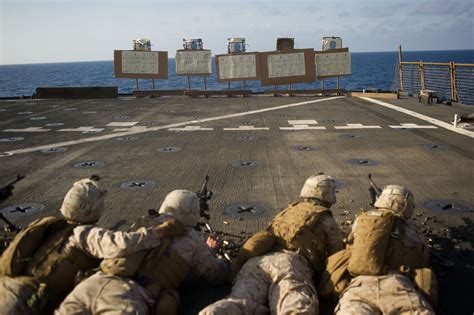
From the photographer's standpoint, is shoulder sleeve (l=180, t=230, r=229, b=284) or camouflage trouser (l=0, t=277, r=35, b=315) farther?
shoulder sleeve (l=180, t=230, r=229, b=284)

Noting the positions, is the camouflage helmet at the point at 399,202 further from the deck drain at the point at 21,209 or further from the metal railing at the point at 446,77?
the metal railing at the point at 446,77

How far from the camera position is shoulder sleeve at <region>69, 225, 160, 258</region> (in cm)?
345

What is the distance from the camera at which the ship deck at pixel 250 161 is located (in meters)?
5.93

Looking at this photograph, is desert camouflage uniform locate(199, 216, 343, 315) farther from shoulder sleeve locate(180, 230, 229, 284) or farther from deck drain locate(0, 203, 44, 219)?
deck drain locate(0, 203, 44, 219)

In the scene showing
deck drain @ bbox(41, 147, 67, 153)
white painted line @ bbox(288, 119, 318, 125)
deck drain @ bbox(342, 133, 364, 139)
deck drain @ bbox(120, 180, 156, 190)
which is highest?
white painted line @ bbox(288, 119, 318, 125)

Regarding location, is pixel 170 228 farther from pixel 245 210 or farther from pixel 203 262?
Result: pixel 245 210

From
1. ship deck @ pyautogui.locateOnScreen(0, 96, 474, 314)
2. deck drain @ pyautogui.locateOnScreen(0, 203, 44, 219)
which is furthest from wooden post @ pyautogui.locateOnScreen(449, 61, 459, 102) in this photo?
deck drain @ pyautogui.locateOnScreen(0, 203, 44, 219)

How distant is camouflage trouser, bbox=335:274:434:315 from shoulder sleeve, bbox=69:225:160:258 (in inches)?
68.6

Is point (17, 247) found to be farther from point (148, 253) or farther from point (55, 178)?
point (55, 178)

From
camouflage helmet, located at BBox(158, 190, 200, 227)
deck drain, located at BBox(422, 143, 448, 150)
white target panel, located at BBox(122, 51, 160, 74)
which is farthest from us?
white target panel, located at BBox(122, 51, 160, 74)

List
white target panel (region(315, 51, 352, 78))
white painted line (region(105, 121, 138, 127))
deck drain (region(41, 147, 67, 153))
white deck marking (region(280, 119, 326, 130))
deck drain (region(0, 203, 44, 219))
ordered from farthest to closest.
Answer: white target panel (region(315, 51, 352, 78)), white painted line (region(105, 121, 138, 127)), white deck marking (region(280, 119, 326, 130)), deck drain (region(41, 147, 67, 153)), deck drain (region(0, 203, 44, 219))

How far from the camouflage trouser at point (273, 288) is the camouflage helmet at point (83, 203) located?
1.49 meters

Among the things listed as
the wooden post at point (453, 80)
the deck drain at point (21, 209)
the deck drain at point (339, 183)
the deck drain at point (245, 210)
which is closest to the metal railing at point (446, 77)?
the wooden post at point (453, 80)

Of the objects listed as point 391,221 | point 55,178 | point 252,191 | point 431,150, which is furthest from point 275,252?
point 431,150
